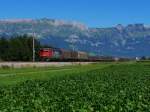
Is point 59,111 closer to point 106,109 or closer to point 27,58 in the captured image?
point 106,109

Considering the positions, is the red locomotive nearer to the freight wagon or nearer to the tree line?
the freight wagon

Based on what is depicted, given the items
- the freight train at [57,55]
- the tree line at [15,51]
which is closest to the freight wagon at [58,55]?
the freight train at [57,55]

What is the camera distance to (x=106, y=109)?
20062mm

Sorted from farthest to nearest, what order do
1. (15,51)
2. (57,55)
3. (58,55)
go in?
1. (58,55)
2. (57,55)
3. (15,51)

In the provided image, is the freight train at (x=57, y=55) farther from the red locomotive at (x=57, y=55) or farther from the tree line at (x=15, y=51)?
the tree line at (x=15, y=51)

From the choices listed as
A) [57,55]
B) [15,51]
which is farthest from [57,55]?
[15,51]

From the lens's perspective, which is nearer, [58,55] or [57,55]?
[57,55]

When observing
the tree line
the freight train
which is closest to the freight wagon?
the freight train

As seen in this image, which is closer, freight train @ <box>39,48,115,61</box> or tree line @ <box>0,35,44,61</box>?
tree line @ <box>0,35,44,61</box>

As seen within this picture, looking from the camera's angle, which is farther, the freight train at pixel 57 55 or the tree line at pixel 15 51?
the freight train at pixel 57 55

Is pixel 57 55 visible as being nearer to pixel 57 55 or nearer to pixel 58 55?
pixel 57 55

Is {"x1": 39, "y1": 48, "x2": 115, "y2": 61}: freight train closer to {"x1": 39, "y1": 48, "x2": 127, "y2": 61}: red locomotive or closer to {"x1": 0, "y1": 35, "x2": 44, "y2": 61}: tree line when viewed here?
{"x1": 39, "y1": 48, "x2": 127, "y2": 61}: red locomotive

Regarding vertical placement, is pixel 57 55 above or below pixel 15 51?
below

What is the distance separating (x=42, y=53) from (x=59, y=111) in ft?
429
